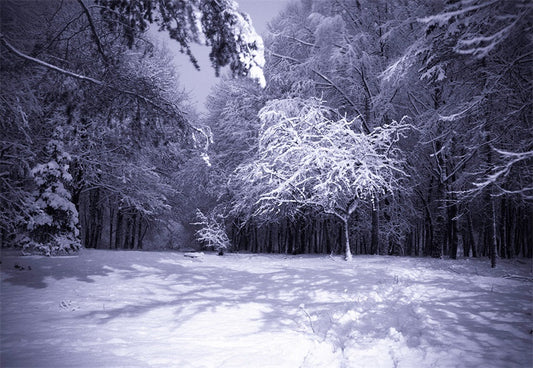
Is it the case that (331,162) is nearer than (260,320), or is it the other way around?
(260,320)

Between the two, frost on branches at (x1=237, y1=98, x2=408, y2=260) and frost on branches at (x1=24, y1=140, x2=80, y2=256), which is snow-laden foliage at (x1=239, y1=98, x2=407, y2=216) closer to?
frost on branches at (x1=237, y1=98, x2=408, y2=260)

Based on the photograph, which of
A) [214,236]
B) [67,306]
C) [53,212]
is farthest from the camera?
[214,236]

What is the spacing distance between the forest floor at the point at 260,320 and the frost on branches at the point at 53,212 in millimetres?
3306

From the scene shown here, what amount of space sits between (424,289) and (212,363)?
5506mm

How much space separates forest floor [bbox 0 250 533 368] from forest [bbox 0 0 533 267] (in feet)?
6.96

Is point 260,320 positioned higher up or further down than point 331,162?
further down

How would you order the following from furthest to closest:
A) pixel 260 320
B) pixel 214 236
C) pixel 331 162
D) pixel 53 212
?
1. pixel 214 236
2. pixel 331 162
3. pixel 53 212
4. pixel 260 320

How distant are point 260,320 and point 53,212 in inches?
421

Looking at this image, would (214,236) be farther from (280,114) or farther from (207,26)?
(207,26)

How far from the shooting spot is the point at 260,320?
5188 millimetres

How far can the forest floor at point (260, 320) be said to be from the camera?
368 centimetres

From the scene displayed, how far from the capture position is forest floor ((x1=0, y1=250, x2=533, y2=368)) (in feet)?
12.1

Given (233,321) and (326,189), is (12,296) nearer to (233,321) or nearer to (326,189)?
(233,321)

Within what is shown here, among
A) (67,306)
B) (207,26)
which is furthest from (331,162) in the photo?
(67,306)
